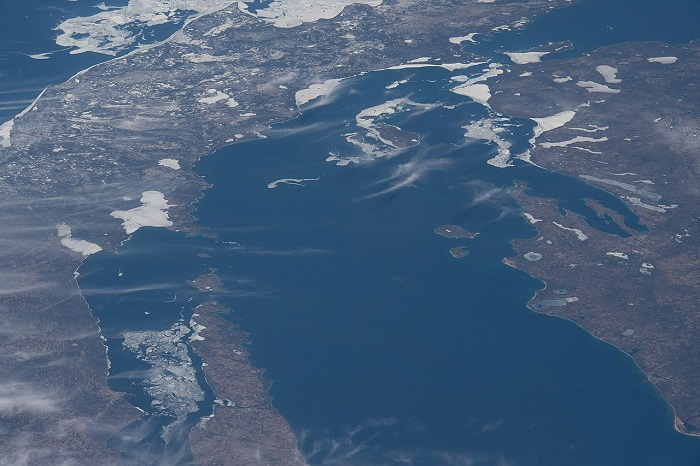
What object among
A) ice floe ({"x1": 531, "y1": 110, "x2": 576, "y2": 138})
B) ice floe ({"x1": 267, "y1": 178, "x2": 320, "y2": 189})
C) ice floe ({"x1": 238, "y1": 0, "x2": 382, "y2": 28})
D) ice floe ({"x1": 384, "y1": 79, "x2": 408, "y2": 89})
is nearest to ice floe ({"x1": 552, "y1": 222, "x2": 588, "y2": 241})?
ice floe ({"x1": 531, "y1": 110, "x2": 576, "y2": 138})

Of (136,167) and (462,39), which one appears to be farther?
(462,39)

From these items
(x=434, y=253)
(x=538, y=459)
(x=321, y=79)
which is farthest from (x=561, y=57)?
(x=538, y=459)

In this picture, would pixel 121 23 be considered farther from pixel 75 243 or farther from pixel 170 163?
pixel 75 243

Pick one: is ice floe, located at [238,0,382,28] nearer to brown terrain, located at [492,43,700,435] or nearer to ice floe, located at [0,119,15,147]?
brown terrain, located at [492,43,700,435]

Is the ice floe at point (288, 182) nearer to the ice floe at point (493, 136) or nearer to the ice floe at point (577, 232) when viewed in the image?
the ice floe at point (493, 136)

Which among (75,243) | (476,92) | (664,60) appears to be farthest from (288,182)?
(664,60)

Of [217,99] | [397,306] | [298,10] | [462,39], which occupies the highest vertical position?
[298,10]

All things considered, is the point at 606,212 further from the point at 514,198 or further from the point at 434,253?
the point at 434,253
